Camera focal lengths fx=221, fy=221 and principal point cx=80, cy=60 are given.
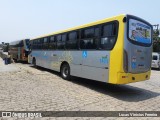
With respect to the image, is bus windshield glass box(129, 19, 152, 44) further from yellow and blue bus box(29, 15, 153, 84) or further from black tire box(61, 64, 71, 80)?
black tire box(61, 64, 71, 80)

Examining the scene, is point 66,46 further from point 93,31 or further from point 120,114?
point 120,114

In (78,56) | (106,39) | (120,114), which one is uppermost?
(106,39)

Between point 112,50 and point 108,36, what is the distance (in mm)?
641

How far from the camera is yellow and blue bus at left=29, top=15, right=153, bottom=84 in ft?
26.6

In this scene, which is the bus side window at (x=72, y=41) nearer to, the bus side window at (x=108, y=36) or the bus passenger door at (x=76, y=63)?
the bus passenger door at (x=76, y=63)

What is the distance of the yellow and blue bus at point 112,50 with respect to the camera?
810 cm

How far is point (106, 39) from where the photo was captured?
8766 mm

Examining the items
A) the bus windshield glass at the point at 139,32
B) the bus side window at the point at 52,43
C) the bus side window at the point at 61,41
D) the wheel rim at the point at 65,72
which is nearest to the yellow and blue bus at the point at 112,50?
the bus windshield glass at the point at 139,32

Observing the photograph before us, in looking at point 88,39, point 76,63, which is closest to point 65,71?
point 76,63

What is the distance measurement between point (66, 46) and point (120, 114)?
22.0ft

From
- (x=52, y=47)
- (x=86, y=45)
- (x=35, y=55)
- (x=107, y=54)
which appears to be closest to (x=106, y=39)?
(x=107, y=54)

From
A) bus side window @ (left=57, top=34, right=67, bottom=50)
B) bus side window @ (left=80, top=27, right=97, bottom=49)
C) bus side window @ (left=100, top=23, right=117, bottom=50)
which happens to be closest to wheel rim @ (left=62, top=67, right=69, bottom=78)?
bus side window @ (left=57, top=34, right=67, bottom=50)

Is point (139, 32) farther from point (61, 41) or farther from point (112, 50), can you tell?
point (61, 41)

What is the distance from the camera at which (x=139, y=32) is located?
8781 millimetres
